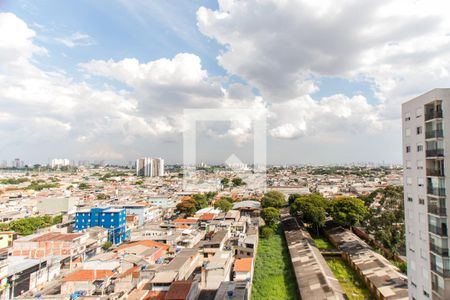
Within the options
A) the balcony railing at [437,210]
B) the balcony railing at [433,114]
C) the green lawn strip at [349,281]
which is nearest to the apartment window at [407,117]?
the balcony railing at [433,114]

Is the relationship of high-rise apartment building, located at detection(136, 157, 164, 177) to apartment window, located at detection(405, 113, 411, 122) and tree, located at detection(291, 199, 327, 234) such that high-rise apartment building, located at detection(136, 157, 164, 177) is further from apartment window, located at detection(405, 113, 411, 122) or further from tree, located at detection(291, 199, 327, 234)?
apartment window, located at detection(405, 113, 411, 122)

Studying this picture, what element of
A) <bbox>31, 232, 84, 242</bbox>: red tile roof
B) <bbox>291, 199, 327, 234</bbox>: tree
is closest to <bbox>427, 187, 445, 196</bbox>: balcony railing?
<bbox>291, 199, 327, 234</bbox>: tree

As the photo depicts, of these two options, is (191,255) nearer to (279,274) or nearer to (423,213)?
(279,274)

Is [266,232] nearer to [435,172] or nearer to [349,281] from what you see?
[349,281]

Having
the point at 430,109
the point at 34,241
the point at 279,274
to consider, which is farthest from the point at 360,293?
the point at 34,241

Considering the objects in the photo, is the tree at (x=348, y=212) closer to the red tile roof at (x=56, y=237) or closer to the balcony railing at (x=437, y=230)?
the balcony railing at (x=437, y=230)
